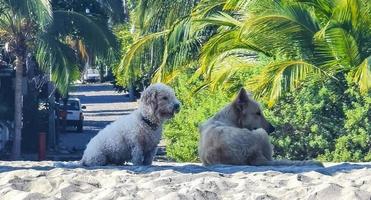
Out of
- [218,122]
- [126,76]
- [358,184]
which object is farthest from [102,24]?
[358,184]

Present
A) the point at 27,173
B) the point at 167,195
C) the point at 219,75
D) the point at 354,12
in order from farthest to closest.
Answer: the point at 219,75 < the point at 354,12 < the point at 27,173 < the point at 167,195

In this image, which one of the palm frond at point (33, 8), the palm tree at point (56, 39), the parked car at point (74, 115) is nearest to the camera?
the palm frond at point (33, 8)

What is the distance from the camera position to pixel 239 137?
455 inches

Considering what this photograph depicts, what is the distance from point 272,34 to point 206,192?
952 cm

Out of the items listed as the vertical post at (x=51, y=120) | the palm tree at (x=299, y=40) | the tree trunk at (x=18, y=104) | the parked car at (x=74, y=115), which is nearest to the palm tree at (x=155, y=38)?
the palm tree at (x=299, y=40)

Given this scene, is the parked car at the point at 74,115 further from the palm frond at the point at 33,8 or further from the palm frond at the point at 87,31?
the palm frond at the point at 33,8

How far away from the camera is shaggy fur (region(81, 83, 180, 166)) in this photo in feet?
39.3

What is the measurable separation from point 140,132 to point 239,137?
116 cm

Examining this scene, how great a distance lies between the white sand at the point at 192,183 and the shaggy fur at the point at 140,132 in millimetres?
578

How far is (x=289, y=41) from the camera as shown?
18.7 metres

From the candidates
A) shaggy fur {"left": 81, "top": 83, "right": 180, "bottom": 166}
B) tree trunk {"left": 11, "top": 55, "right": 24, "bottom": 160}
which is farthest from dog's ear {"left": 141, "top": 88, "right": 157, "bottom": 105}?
tree trunk {"left": 11, "top": 55, "right": 24, "bottom": 160}

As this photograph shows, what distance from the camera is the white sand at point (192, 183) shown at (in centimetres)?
911

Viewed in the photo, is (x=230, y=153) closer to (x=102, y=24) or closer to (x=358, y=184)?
(x=358, y=184)

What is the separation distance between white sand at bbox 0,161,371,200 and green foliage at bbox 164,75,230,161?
1073 centimetres
